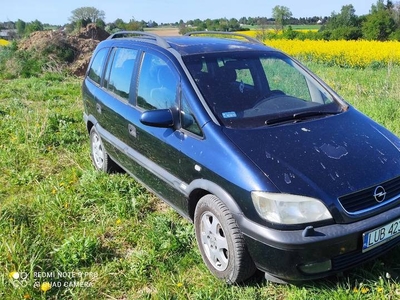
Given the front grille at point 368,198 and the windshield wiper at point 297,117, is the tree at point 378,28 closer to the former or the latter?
the windshield wiper at point 297,117

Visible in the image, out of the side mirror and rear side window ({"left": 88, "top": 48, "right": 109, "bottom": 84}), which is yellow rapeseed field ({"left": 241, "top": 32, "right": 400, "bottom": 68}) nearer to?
rear side window ({"left": 88, "top": 48, "right": 109, "bottom": 84})

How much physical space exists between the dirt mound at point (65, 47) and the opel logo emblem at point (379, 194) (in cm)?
1297

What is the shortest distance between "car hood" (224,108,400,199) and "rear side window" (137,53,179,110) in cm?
72

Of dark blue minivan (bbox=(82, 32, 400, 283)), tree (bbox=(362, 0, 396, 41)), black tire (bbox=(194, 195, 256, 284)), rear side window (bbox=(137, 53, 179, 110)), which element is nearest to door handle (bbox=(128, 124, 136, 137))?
dark blue minivan (bbox=(82, 32, 400, 283))

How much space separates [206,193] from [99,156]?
2427 mm

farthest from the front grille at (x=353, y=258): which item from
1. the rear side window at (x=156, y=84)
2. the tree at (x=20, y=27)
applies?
the tree at (x=20, y=27)

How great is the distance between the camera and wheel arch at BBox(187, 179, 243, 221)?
2.53 meters

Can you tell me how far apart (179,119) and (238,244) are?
108 cm

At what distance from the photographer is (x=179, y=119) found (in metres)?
3.08

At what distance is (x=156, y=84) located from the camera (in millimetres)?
3469

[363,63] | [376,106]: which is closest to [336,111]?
[376,106]

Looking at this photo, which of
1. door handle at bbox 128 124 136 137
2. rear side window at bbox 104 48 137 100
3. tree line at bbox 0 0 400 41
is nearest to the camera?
door handle at bbox 128 124 136 137

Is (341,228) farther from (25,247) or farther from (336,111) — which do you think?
(25,247)

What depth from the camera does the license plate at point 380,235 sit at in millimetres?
2435
